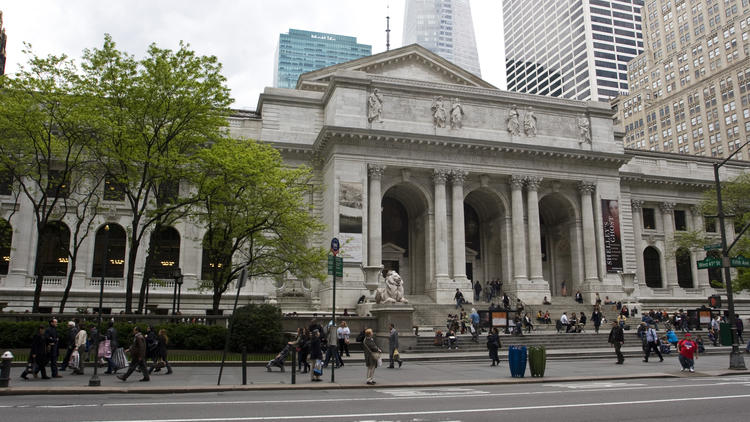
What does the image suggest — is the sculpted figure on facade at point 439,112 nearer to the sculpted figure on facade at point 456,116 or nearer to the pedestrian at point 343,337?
the sculpted figure on facade at point 456,116

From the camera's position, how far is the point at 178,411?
10.6 m

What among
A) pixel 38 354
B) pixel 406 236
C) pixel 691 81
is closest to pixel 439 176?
pixel 406 236

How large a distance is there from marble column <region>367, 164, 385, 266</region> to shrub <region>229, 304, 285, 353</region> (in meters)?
17.8

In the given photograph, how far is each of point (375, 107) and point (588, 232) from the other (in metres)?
20.5

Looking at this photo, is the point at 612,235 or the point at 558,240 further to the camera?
the point at 558,240

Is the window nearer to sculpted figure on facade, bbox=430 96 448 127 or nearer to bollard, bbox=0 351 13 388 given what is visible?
sculpted figure on facade, bbox=430 96 448 127

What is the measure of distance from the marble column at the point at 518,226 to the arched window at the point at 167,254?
26037mm

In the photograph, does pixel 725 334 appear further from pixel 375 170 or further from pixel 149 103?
pixel 149 103

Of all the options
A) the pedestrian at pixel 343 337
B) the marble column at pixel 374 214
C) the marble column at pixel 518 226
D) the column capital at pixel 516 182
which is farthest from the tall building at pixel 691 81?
the pedestrian at pixel 343 337

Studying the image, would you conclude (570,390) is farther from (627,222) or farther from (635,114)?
(635,114)

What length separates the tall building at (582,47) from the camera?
480ft

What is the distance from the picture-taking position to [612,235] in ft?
154

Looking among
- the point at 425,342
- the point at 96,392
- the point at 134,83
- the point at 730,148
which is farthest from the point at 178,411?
the point at 730,148

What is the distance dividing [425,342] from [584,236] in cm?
2429
